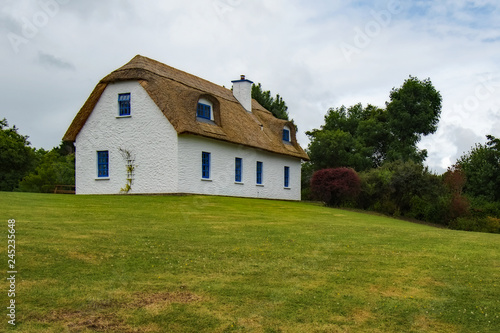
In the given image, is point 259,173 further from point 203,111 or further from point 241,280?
point 241,280

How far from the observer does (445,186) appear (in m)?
30.3

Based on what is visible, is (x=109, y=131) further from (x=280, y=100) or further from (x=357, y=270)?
(x=280, y=100)

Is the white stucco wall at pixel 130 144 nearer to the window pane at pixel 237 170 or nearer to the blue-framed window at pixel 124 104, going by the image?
the blue-framed window at pixel 124 104

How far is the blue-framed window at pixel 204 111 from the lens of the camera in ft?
91.9

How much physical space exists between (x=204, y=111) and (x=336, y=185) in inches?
363

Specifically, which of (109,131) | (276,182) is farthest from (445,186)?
(109,131)

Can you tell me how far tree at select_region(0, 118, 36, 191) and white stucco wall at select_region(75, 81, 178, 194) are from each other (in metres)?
29.3

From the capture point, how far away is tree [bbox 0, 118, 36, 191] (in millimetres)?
52906

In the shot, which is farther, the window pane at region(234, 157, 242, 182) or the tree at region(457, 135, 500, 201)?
the tree at region(457, 135, 500, 201)

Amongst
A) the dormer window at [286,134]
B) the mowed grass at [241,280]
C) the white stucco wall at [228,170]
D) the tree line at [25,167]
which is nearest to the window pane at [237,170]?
the white stucco wall at [228,170]

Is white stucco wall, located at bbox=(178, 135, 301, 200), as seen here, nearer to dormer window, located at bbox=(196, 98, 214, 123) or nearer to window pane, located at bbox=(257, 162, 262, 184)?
window pane, located at bbox=(257, 162, 262, 184)

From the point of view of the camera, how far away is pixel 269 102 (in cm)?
5272

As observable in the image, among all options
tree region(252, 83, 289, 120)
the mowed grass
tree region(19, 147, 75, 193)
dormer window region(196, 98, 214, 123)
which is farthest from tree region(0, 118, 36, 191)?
the mowed grass

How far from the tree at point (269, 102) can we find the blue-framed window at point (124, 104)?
2596 centimetres
